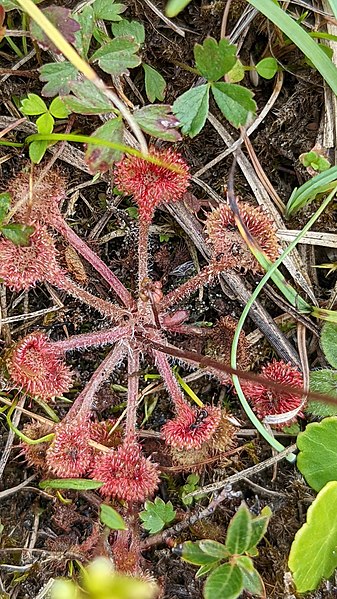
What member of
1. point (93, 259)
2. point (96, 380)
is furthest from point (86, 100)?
point (96, 380)

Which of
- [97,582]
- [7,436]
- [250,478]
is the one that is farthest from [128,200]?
[97,582]

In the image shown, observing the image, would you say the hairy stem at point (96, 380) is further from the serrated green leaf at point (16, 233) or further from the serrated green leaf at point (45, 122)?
the serrated green leaf at point (45, 122)

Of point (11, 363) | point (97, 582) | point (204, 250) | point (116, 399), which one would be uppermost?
point (97, 582)

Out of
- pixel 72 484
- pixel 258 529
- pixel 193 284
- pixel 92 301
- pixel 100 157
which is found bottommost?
pixel 72 484

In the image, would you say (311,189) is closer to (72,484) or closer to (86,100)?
(86,100)

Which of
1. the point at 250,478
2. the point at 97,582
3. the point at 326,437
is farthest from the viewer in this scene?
the point at 250,478

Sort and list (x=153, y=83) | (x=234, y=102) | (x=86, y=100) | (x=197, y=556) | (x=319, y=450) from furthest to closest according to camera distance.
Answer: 1. (x=153, y=83)
2. (x=319, y=450)
3. (x=234, y=102)
4. (x=86, y=100)
5. (x=197, y=556)

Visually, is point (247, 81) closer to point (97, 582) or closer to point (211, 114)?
point (211, 114)
